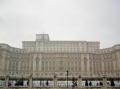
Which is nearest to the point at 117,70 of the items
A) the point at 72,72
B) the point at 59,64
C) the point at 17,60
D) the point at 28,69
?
the point at 72,72

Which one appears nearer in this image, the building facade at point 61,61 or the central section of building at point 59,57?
the building facade at point 61,61

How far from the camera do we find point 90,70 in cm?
11200

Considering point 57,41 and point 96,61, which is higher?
point 57,41

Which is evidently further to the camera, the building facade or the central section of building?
the central section of building

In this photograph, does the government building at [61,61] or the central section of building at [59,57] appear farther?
the central section of building at [59,57]

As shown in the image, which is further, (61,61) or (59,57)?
(59,57)

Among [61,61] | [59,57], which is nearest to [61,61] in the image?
[61,61]

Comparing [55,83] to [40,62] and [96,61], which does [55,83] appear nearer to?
[40,62]

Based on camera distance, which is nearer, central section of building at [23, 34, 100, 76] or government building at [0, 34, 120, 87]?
government building at [0, 34, 120, 87]

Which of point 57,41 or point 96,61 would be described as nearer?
point 96,61

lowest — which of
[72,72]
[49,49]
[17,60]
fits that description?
[72,72]

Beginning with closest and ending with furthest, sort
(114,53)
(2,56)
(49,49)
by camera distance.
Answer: (2,56), (114,53), (49,49)

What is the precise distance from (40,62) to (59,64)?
12.2 m

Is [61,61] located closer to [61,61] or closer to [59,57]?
[61,61]
